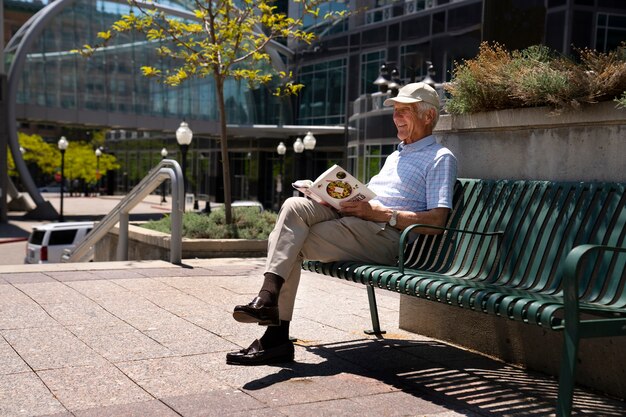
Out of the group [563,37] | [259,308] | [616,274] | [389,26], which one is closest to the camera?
[616,274]

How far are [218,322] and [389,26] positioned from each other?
35022mm

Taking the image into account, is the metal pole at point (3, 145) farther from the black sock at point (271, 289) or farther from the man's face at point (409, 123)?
the black sock at point (271, 289)

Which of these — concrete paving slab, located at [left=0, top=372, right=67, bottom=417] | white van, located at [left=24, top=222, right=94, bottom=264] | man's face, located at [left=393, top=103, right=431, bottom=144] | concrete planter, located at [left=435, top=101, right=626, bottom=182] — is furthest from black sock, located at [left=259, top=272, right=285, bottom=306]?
white van, located at [left=24, top=222, right=94, bottom=264]

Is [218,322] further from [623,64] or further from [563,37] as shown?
[563,37]

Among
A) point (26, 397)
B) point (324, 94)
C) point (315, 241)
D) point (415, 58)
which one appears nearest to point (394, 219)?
point (315, 241)

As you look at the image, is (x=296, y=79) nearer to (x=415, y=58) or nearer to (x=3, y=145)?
(x=415, y=58)

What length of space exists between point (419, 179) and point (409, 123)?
1.33 ft

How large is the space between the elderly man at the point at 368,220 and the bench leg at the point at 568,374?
1685 mm

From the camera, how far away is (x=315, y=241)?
482cm

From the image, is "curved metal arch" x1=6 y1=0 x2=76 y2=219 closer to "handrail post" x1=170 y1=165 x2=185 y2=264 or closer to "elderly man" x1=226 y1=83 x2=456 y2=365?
"handrail post" x1=170 y1=165 x2=185 y2=264

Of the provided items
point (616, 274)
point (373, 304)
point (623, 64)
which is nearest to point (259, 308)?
point (373, 304)

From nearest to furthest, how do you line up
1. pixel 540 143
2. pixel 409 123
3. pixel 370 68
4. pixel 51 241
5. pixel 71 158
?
pixel 540 143 → pixel 409 123 → pixel 51 241 → pixel 370 68 → pixel 71 158

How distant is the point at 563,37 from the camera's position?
1104 inches

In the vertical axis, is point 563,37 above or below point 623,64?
above
